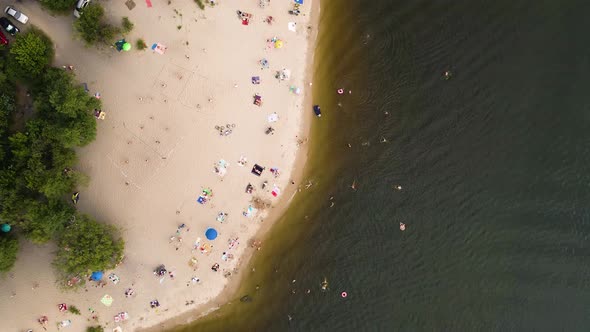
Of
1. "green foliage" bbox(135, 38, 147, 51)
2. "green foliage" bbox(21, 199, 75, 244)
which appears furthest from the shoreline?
"green foliage" bbox(135, 38, 147, 51)

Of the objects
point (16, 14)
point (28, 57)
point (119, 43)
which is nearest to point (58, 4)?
point (16, 14)

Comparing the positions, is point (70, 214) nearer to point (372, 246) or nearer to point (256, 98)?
point (256, 98)

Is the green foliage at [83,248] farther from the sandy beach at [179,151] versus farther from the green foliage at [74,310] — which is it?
the green foliage at [74,310]

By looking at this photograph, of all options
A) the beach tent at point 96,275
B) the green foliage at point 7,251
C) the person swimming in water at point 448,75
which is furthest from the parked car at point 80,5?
the person swimming in water at point 448,75

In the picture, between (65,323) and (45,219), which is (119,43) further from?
(65,323)

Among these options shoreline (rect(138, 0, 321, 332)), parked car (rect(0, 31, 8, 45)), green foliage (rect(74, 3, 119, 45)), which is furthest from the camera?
shoreline (rect(138, 0, 321, 332))

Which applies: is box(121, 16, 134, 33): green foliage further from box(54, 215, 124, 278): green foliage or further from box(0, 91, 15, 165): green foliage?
box(54, 215, 124, 278): green foliage
